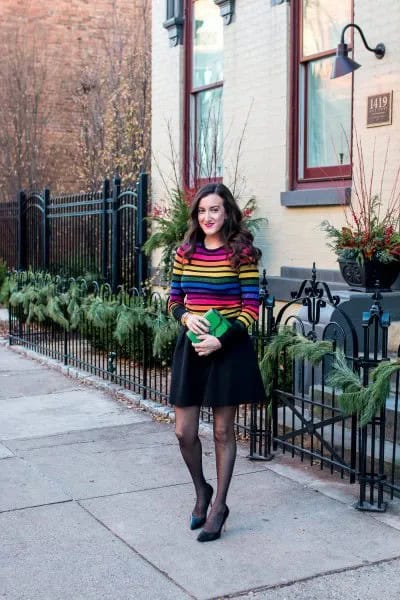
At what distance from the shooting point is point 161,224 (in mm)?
10148

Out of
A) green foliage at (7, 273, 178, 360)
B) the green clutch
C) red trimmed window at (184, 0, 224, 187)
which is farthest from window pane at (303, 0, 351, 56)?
the green clutch

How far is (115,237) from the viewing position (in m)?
11.2

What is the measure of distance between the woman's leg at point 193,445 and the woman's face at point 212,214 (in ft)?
3.32

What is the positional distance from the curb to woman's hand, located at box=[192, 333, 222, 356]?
2.57 meters

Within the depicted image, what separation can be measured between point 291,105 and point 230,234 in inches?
186

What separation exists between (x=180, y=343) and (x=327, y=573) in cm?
147

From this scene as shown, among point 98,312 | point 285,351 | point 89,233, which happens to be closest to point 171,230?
point 98,312

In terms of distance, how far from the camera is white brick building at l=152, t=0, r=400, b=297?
7.88 meters

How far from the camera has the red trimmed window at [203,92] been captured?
1047cm

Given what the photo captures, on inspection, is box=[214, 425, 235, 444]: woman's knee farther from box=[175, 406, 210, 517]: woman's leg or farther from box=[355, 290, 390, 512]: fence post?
box=[355, 290, 390, 512]: fence post

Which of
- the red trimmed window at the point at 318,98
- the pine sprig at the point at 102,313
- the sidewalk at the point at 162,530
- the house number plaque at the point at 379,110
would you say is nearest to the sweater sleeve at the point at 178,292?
the sidewalk at the point at 162,530

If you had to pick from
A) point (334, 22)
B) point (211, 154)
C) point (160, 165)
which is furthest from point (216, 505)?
point (160, 165)

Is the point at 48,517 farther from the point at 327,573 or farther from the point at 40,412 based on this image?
the point at 40,412

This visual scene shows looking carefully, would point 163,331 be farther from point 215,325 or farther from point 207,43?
point 207,43
